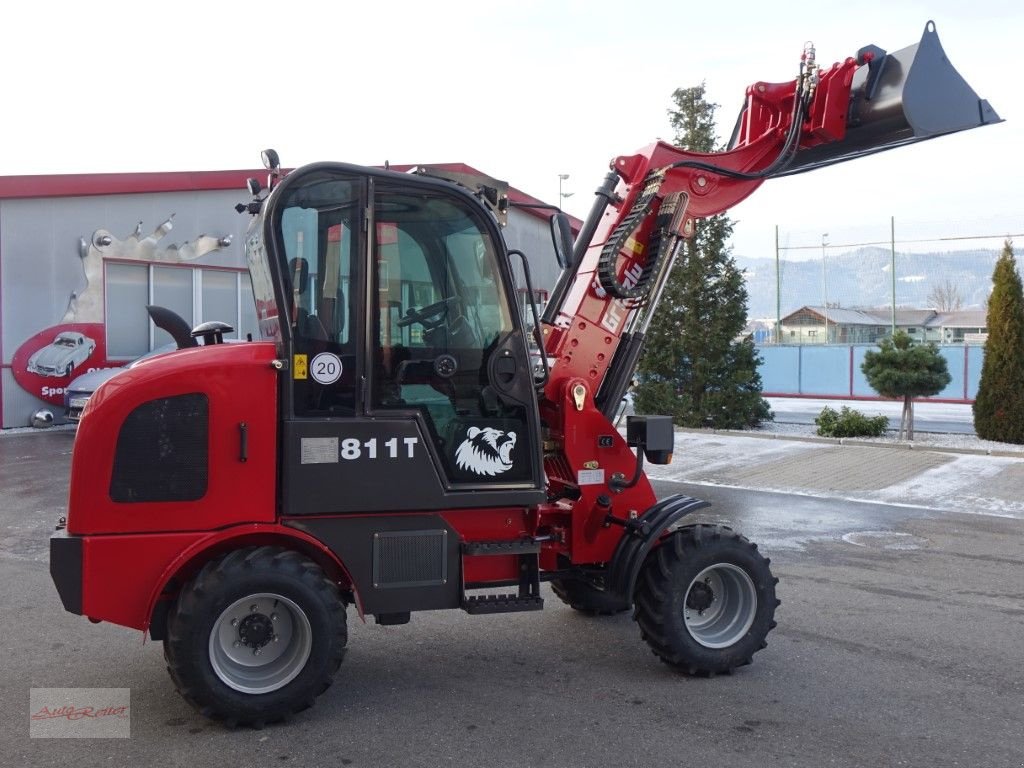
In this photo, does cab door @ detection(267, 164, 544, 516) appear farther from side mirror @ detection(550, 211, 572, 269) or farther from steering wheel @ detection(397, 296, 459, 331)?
side mirror @ detection(550, 211, 572, 269)

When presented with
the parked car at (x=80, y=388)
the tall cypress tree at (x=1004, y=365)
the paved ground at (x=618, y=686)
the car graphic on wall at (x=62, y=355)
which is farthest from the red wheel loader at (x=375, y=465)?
the car graphic on wall at (x=62, y=355)

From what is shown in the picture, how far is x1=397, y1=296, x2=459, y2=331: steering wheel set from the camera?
4957mm

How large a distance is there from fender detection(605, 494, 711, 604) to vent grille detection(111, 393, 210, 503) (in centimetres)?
224

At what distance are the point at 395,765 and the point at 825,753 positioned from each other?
6.19ft

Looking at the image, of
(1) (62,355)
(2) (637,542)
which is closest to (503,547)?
(2) (637,542)

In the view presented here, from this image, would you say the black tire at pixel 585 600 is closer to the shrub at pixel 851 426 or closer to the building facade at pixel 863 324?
the shrub at pixel 851 426

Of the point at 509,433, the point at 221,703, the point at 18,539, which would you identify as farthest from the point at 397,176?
the point at 18,539

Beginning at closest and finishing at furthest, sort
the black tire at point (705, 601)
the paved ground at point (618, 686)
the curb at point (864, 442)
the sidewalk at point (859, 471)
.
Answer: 1. the paved ground at point (618, 686)
2. the black tire at point (705, 601)
3. the sidewalk at point (859, 471)
4. the curb at point (864, 442)

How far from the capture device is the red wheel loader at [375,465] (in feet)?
15.2

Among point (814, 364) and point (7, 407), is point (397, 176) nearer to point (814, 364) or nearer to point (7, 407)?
point (7, 407)

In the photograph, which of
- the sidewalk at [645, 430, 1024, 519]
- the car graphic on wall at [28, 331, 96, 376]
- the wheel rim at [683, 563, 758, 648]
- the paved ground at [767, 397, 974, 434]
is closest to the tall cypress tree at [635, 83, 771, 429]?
the sidewalk at [645, 430, 1024, 519]

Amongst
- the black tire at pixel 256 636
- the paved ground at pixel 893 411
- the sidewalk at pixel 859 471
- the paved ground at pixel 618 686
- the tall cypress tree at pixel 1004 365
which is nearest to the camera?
the paved ground at pixel 618 686

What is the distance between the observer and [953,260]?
28.6 m

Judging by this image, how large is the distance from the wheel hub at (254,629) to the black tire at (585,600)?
2.15m
